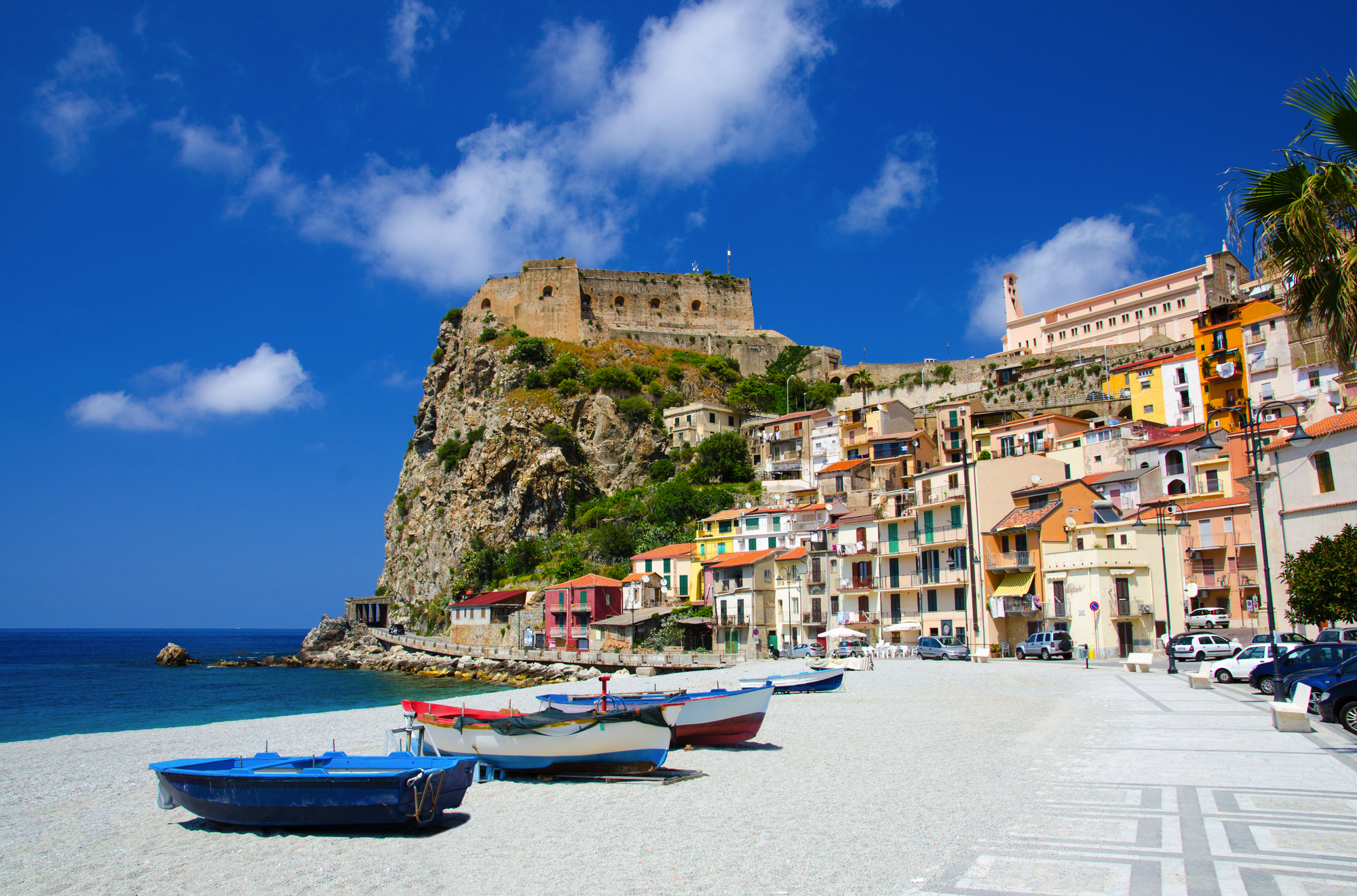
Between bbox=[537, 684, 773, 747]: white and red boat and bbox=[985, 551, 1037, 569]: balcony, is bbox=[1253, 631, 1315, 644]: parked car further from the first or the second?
bbox=[537, 684, 773, 747]: white and red boat

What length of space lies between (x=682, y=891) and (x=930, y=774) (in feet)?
19.8

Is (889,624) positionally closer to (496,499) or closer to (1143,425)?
(1143,425)

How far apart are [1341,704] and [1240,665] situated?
943cm

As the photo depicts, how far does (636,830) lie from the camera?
33.1 ft

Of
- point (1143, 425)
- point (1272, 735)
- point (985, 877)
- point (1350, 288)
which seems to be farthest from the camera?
Answer: point (1143, 425)

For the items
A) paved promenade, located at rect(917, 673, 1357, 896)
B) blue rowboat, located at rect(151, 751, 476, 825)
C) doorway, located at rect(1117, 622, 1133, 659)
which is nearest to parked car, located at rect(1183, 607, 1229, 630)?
doorway, located at rect(1117, 622, 1133, 659)

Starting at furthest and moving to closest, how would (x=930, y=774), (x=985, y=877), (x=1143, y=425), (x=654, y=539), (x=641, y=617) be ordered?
(x=654, y=539)
(x=641, y=617)
(x=1143, y=425)
(x=930, y=774)
(x=985, y=877)

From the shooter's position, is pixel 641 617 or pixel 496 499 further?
pixel 496 499

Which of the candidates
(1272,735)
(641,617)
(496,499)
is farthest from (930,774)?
(496,499)

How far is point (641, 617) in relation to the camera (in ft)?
179

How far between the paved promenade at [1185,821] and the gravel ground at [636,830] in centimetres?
47

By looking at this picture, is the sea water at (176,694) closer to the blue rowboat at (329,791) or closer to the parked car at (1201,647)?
the blue rowboat at (329,791)

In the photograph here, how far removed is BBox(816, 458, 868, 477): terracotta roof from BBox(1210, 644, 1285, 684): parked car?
36.4m

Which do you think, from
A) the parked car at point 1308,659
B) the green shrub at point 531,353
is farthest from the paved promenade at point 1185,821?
the green shrub at point 531,353
